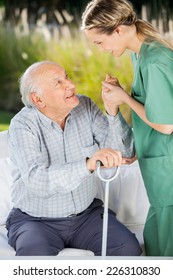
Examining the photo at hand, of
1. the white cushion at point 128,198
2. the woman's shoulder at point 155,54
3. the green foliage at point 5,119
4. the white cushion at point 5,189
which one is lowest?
the green foliage at point 5,119

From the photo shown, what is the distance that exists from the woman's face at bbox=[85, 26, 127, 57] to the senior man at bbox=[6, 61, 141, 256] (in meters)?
0.22

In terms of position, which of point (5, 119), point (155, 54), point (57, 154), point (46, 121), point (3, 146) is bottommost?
point (5, 119)

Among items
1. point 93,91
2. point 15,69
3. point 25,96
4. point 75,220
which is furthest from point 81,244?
point 15,69

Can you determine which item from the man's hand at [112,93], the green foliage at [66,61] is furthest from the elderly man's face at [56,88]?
the green foliage at [66,61]

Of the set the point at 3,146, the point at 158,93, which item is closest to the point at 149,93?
the point at 158,93

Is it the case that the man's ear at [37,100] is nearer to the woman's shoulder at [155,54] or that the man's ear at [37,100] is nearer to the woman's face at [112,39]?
the woman's face at [112,39]

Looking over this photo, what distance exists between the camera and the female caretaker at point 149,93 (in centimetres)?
244

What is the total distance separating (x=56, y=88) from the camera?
2.73m

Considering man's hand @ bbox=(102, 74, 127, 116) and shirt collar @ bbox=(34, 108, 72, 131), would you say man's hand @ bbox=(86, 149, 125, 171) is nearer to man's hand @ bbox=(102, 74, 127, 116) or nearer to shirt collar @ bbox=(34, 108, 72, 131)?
man's hand @ bbox=(102, 74, 127, 116)

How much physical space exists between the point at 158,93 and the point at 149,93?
0.03m

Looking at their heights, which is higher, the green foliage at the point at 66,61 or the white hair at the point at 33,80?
the white hair at the point at 33,80

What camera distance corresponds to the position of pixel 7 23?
6.77 m

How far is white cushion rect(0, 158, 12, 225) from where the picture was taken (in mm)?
3090

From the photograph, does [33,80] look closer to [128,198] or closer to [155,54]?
[155,54]
